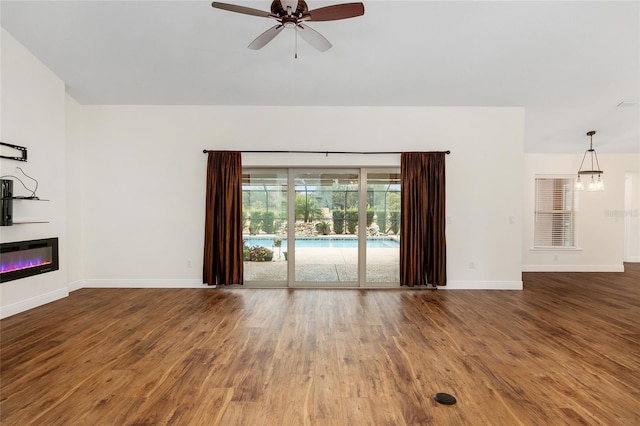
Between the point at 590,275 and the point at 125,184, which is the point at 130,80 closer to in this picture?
the point at 125,184

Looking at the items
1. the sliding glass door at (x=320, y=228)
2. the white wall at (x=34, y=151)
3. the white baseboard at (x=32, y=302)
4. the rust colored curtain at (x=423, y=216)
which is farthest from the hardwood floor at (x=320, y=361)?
the sliding glass door at (x=320, y=228)

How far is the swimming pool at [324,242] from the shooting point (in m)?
5.47

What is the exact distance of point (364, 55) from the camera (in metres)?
4.15

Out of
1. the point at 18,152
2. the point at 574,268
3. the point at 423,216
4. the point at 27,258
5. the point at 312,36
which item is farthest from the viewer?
the point at 574,268

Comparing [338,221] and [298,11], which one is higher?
[298,11]

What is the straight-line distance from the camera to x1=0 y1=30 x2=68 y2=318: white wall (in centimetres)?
397

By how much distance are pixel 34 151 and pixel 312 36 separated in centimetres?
404

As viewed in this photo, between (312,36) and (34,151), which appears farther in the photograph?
(34,151)

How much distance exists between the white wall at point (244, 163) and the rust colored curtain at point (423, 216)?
21 centimetres

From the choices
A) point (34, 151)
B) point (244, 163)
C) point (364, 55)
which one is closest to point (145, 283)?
point (34, 151)

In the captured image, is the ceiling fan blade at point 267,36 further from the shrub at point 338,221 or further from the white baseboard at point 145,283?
the white baseboard at point 145,283

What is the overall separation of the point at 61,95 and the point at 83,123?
2.25ft

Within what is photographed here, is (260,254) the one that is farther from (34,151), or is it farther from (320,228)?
(34,151)

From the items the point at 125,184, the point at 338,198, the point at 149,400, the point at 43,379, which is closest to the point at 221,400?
the point at 149,400
